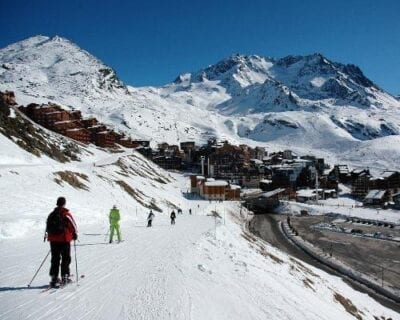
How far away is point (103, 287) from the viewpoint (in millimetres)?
10664

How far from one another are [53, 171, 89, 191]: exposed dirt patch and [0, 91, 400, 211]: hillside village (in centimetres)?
4662

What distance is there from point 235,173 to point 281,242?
86.4 meters

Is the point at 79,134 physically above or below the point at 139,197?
above

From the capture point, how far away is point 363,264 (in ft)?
157

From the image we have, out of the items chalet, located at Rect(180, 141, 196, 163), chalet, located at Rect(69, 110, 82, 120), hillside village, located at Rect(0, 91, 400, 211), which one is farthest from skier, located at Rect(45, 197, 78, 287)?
chalet, located at Rect(180, 141, 196, 163)

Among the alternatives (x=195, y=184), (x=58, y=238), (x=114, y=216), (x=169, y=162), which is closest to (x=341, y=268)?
(x=114, y=216)

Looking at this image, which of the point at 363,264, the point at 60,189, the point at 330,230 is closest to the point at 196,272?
the point at 60,189

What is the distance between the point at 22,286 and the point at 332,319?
10658 millimetres

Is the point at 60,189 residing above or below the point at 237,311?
above

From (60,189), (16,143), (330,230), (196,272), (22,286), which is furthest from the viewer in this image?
(330,230)

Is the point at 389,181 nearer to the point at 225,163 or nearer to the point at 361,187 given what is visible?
the point at 361,187

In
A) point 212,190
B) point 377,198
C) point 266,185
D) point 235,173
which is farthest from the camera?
point 235,173

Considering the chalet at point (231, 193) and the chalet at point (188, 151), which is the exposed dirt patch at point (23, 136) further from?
the chalet at point (188, 151)

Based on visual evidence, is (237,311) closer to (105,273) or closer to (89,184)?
(105,273)
